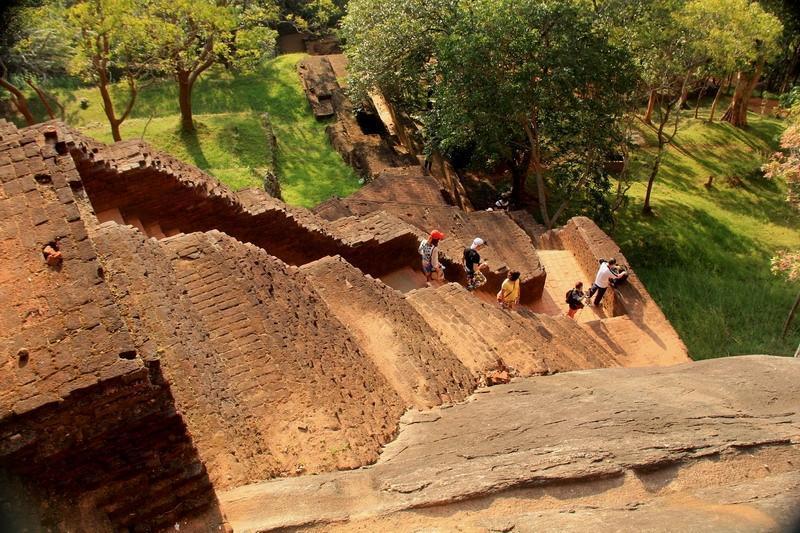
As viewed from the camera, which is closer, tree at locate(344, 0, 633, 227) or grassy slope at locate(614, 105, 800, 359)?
grassy slope at locate(614, 105, 800, 359)

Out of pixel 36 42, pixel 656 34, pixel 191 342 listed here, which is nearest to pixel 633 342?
pixel 191 342

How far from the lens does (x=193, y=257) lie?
7875mm

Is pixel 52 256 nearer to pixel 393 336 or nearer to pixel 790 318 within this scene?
pixel 393 336

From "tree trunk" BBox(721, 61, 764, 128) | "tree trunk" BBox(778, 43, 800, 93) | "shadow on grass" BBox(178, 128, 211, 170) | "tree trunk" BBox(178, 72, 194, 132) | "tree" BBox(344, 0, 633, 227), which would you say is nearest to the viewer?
"tree" BBox(344, 0, 633, 227)

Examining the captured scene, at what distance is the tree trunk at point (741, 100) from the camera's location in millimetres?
30172

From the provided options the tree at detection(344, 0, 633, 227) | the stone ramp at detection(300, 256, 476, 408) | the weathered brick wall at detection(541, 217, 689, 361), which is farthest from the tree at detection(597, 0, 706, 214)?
the stone ramp at detection(300, 256, 476, 408)

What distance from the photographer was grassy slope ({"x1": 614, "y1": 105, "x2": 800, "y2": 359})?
1691 cm

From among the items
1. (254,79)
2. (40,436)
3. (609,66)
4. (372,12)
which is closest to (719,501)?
(40,436)

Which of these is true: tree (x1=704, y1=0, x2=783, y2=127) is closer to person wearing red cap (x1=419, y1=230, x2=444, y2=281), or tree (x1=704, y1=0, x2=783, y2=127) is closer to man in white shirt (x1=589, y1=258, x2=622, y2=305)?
man in white shirt (x1=589, y1=258, x2=622, y2=305)

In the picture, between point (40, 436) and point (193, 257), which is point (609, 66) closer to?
point (193, 257)

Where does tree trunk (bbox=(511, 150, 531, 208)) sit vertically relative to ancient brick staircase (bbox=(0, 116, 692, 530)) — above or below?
below

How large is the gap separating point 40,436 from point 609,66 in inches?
701

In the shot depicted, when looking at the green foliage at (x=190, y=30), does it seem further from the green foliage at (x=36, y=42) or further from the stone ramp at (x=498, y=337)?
the stone ramp at (x=498, y=337)

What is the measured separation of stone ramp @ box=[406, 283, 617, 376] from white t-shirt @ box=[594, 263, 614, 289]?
9.87 feet
